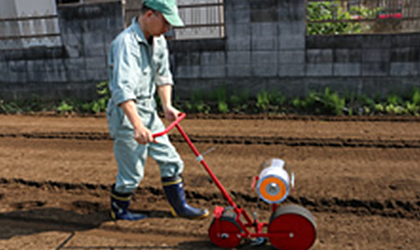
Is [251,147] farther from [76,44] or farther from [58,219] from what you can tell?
[76,44]

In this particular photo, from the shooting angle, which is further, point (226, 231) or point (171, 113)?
point (171, 113)

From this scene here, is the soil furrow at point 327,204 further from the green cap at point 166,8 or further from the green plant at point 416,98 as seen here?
the green plant at point 416,98

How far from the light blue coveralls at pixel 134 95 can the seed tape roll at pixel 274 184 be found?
0.97m

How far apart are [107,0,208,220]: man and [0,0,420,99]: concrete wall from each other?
171 inches

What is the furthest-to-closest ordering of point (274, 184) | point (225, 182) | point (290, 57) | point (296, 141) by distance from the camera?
1. point (290, 57)
2. point (296, 141)
3. point (225, 182)
4. point (274, 184)

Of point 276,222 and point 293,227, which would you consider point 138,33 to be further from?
point 293,227

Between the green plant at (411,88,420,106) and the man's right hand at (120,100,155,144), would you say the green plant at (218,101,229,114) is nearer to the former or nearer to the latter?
the green plant at (411,88,420,106)

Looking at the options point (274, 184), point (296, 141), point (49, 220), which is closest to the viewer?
point (274, 184)

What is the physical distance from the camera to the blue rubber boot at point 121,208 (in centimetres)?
349

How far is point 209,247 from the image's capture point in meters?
3.12

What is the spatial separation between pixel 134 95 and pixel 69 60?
6.35 meters

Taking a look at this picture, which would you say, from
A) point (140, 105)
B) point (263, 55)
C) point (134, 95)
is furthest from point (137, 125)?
point (263, 55)

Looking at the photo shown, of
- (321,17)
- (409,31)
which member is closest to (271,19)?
(321,17)

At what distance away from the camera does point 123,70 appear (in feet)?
9.81
